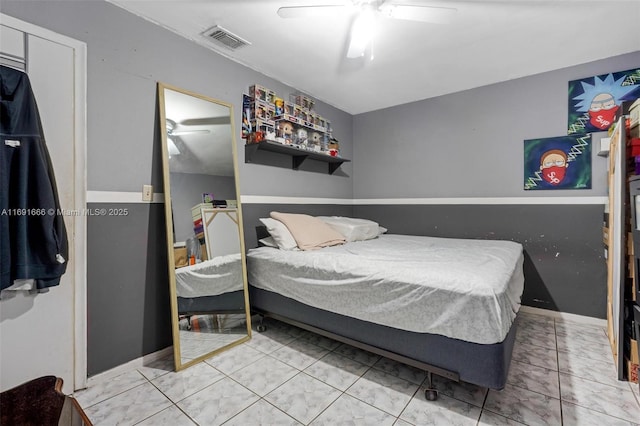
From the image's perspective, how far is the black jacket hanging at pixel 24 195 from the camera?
4.60 ft

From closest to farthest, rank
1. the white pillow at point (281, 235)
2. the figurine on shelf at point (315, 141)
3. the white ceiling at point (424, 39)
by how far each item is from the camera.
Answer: the white ceiling at point (424, 39) < the white pillow at point (281, 235) < the figurine on shelf at point (315, 141)

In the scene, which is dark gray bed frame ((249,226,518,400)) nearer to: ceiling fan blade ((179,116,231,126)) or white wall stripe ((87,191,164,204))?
white wall stripe ((87,191,164,204))

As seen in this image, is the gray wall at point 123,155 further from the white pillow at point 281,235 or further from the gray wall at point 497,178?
the gray wall at point 497,178

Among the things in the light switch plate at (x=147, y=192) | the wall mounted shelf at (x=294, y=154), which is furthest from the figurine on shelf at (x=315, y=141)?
the light switch plate at (x=147, y=192)

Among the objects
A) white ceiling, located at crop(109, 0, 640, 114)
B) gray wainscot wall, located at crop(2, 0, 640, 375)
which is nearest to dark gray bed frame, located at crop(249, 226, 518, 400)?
gray wainscot wall, located at crop(2, 0, 640, 375)

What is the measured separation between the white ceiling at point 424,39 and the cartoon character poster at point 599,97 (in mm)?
207

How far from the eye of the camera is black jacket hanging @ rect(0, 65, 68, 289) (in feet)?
4.60

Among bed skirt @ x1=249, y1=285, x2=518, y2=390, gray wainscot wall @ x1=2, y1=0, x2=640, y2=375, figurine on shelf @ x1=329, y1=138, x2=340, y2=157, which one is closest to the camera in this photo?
bed skirt @ x1=249, y1=285, x2=518, y2=390

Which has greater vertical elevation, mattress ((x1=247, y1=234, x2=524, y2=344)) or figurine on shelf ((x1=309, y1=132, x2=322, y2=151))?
figurine on shelf ((x1=309, y1=132, x2=322, y2=151))

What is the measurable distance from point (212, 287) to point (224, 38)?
1.98 metres

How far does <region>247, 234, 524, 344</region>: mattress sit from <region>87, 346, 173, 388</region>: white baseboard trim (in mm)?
802

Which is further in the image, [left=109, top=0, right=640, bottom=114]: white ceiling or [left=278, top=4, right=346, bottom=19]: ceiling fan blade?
[left=109, top=0, right=640, bottom=114]: white ceiling

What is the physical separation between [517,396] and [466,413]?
38 centimetres

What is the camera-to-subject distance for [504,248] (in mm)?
2449
